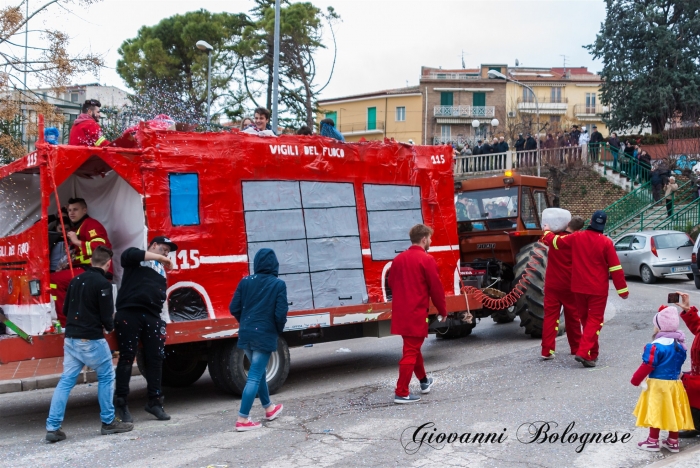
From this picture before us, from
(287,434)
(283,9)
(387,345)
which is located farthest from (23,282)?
(283,9)

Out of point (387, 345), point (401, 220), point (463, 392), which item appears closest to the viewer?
point (463, 392)

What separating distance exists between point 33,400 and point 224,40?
1184 inches

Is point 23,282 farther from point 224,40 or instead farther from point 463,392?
point 224,40

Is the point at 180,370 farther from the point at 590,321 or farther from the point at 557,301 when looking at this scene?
the point at 590,321

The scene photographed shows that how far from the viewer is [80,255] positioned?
8.17 metres

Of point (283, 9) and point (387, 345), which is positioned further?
point (283, 9)

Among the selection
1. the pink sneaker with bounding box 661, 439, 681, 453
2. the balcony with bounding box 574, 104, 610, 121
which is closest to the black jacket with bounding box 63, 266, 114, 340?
the pink sneaker with bounding box 661, 439, 681, 453

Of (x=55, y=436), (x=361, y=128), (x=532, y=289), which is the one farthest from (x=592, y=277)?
(x=361, y=128)

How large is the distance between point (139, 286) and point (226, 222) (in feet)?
4.68

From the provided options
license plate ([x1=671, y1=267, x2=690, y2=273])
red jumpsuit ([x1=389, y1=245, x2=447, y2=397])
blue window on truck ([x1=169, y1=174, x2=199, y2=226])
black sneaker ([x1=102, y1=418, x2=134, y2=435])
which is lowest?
license plate ([x1=671, y1=267, x2=690, y2=273])

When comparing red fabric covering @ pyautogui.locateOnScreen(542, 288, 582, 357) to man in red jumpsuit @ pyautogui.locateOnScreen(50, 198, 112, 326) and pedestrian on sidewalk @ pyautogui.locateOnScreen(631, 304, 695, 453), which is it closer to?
pedestrian on sidewalk @ pyautogui.locateOnScreen(631, 304, 695, 453)

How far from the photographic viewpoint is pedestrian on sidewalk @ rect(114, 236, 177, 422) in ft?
24.8

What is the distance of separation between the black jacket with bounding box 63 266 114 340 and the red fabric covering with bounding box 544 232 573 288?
18.4ft

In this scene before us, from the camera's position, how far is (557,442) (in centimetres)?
649
